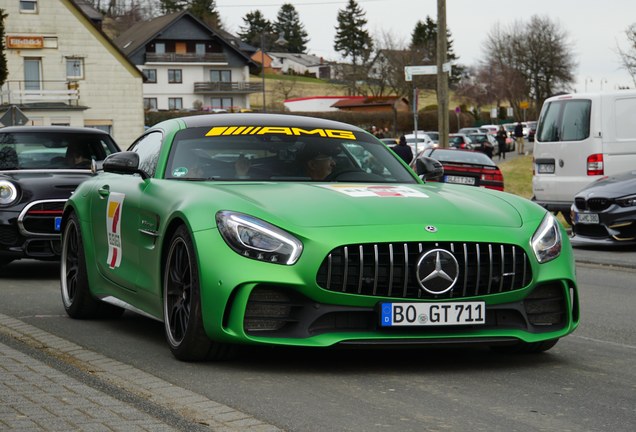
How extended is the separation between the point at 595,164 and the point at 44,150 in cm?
916

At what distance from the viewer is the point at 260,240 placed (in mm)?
6207

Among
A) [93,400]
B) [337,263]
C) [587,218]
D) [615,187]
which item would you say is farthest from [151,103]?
[93,400]

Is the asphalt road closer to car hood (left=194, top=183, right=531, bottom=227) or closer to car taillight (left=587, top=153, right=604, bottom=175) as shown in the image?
car hood (left=194, top=183, right=531, bottom=227)

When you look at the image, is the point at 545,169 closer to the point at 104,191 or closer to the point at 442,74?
the point at 104,191

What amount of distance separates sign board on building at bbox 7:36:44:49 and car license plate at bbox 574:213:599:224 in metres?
55.3

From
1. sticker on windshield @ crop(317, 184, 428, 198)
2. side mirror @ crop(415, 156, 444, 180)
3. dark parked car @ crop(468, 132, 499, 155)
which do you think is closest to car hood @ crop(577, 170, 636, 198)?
side mirror @ crop(415, 156, 444, 180)

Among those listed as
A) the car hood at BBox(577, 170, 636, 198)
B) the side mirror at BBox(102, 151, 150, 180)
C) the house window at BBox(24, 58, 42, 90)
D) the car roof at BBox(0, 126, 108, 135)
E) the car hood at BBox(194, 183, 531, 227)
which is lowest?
the car hood at BBox(577, 170, 636, 198)

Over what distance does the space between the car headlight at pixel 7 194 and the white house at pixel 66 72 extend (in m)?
53.3

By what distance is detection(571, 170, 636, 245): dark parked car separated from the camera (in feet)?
52.3

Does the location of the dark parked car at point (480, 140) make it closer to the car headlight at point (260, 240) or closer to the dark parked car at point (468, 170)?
the dark parked car at point (468, 170)

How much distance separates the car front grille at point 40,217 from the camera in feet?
41.1

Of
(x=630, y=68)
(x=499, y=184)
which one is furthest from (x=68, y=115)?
(x=499, y=184)

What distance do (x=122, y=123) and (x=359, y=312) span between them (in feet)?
218

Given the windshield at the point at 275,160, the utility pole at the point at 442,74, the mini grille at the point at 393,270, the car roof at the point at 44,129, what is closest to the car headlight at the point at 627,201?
the car roof at the point at 44,129
